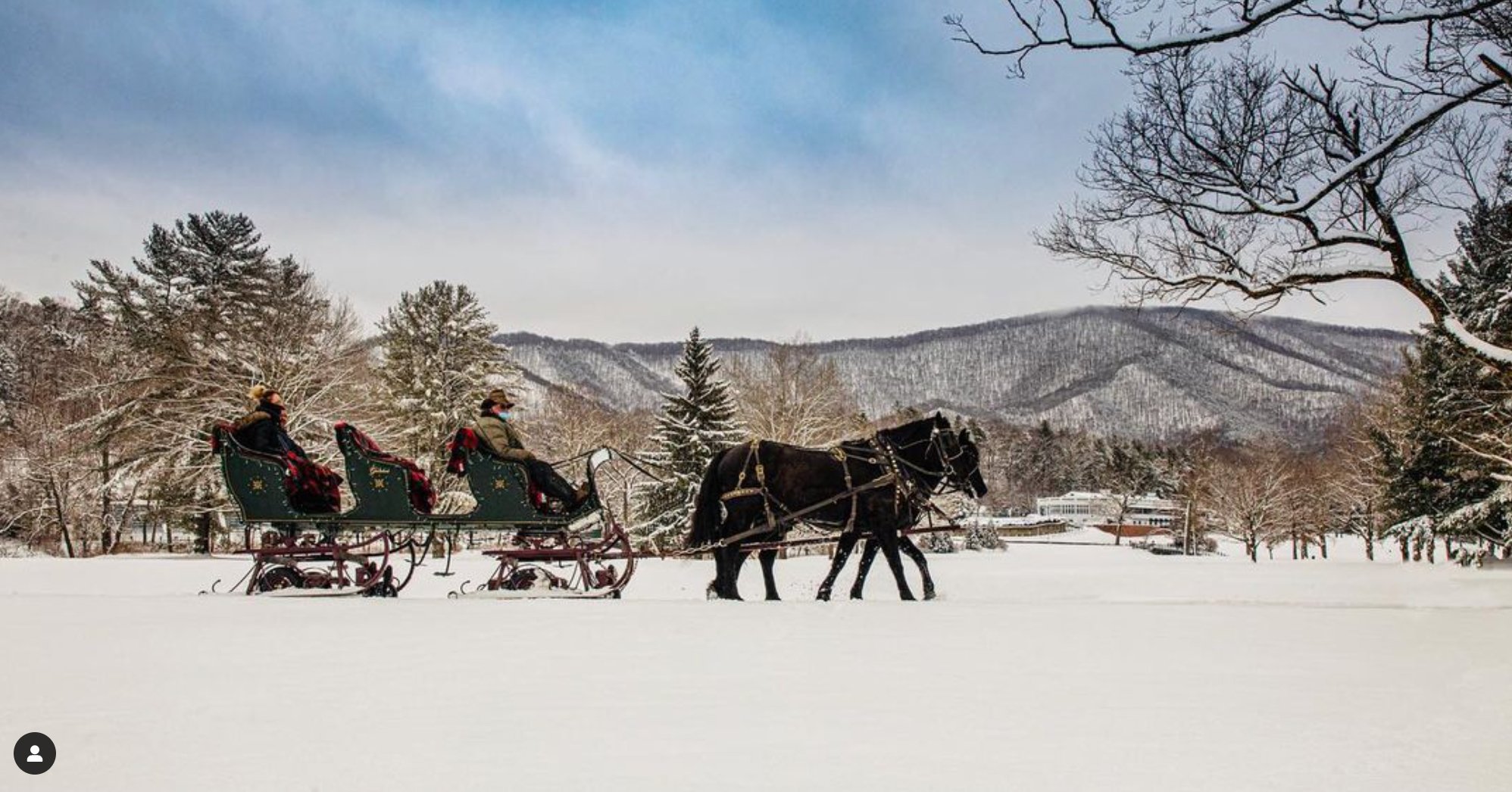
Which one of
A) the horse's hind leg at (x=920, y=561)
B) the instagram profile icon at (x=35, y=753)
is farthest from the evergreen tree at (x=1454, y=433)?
the instagram profile icon at (x=35, y=753)

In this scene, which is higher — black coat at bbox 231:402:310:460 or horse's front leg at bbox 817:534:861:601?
black coat at bbox 231:402:310:460

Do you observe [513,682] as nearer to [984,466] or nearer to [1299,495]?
[1299,495]

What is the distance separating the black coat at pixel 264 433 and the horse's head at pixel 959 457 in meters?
6.95

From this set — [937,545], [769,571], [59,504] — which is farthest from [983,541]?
[769,571]

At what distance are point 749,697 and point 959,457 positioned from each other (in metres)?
7.01

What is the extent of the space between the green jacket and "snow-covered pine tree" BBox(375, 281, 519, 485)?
23897mm

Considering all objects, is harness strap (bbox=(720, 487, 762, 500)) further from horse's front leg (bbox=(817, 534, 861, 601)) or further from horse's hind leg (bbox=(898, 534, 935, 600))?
horse's hind leg (bbox=(898, 534, 935, 600))

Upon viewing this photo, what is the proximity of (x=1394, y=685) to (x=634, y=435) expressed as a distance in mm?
56086

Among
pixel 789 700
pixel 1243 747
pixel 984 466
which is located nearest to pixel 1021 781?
pixel 1243 747

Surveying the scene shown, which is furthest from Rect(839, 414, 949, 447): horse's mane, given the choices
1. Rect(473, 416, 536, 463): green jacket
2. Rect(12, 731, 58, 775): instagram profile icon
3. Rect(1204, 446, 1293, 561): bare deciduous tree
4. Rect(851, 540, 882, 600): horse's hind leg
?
Rect(1204, 446, 1293, 561): bare deciduous tree

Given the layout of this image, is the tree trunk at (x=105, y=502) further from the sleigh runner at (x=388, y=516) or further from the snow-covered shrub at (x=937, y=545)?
the snow-covered shrub at (x=937, y=545)

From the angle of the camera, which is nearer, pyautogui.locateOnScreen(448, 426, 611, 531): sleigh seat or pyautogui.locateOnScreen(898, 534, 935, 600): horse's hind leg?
pyautogui.locateOnScreen(448, 426, 611, 531): sleigh seat

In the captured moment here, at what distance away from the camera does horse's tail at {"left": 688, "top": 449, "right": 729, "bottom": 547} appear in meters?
11.5

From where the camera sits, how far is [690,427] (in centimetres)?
3531
